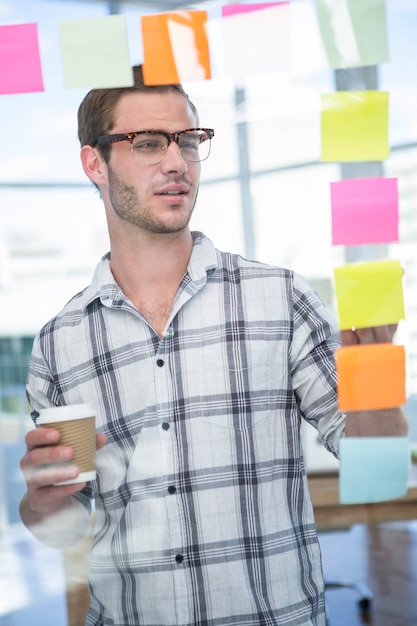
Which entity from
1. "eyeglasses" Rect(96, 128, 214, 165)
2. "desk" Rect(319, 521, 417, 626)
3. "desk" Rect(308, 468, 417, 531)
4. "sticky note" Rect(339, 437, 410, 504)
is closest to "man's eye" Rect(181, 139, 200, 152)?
"eyeglasses" Rect(96, 128, 214, 165)

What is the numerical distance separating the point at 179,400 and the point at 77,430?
0.74ft

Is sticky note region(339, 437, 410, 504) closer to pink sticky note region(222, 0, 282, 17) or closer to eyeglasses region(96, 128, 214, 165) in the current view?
eyeglasses region(96, 128, 214, 165)

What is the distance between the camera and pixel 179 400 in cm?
116

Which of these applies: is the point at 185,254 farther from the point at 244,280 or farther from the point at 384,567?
the point at 384,567

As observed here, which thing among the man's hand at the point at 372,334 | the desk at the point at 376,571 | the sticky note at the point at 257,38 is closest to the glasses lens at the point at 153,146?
the sticky note at the point at 257,38

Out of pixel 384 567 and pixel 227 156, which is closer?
pixel 227 156

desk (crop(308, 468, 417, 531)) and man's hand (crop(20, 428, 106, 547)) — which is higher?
man's hand (crop(20, 428, 106, 547))

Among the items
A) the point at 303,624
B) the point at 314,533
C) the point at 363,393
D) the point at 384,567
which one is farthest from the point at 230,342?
the point at 384,567

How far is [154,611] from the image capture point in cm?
114

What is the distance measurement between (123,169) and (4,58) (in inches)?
8.8

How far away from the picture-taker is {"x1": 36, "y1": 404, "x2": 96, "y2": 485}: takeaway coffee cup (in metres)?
0.95

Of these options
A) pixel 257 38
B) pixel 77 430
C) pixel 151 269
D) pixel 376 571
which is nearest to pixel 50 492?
pixel 77 430

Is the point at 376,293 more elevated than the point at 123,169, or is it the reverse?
the point at 123,169

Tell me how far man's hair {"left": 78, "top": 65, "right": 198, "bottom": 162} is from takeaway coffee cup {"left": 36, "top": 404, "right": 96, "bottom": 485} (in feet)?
1.34
